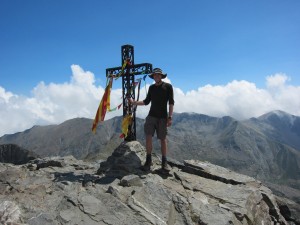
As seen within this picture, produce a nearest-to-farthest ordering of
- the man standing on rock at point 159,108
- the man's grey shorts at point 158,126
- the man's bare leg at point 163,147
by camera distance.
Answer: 1. the man standing on rock at point 159,108
2. the man's grey shorts at point 158,126
3. the man's bare leg at point 163,147

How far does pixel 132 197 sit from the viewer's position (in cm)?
1325

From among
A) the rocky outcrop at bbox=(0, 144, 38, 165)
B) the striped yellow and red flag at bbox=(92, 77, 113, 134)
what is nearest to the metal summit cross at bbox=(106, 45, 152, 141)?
the striped yellow and red flag at bbox=(92, 77, 113, 134)

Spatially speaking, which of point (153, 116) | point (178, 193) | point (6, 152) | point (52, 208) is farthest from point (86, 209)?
point (6, 152)

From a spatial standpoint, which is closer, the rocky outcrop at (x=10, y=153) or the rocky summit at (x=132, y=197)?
the rocky summit at (x=132, y=197)

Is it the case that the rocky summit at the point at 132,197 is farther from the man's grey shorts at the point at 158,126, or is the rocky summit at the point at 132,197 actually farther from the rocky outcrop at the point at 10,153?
the rocky outcrop at the point at 10,153

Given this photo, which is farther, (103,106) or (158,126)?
(103,106)

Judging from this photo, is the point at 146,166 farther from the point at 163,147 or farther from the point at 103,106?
the point at 103,106

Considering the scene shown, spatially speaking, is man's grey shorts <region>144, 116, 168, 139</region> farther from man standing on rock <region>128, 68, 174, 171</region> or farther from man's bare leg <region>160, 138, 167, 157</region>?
man's bare leg <region>160, 138, 167, 157</region>

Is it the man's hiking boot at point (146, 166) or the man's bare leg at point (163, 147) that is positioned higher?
the man's bare leg at point (163, 147)

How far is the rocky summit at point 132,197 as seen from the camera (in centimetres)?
1180

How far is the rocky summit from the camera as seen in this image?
11797mm

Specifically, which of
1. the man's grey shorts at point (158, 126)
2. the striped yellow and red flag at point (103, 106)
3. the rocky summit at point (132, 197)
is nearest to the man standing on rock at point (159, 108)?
the man's grey shorts at point (158, 126)

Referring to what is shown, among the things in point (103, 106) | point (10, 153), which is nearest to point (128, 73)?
point (103, 106)

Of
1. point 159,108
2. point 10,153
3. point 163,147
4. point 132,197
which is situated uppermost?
point 159,108
